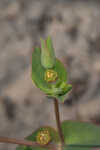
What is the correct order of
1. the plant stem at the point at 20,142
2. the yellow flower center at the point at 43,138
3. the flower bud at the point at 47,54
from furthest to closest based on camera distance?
the yellow flower center at the point at 43,138
the plant stem at the point at 20,142
the flower bud at the point at 47,54

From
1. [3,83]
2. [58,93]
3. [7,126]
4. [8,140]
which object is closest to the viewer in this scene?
[58,93]

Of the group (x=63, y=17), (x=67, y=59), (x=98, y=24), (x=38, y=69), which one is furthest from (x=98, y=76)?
(x=38, y=69)

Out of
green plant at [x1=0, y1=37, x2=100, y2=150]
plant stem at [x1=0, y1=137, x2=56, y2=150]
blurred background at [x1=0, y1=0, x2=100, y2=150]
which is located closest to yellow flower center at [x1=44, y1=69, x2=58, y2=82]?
green plant at [x1=0, y1=37, x2=100, y2=150]

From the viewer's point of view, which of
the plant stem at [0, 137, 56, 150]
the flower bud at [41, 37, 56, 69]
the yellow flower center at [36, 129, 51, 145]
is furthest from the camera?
the yellow flower center at [36, 129, 51, 145]

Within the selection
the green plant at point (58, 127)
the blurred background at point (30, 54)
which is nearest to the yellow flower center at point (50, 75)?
the green plant at point (58, 127)

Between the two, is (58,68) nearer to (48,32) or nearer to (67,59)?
(67,59)

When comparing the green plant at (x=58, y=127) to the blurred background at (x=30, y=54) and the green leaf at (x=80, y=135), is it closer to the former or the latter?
the green leaf at (x=80, y=135)

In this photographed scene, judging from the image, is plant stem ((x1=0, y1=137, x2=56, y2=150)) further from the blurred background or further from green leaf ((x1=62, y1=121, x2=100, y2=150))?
the blurred background

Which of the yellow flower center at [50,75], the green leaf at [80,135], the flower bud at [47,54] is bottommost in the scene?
the green leaf at [80,135]
